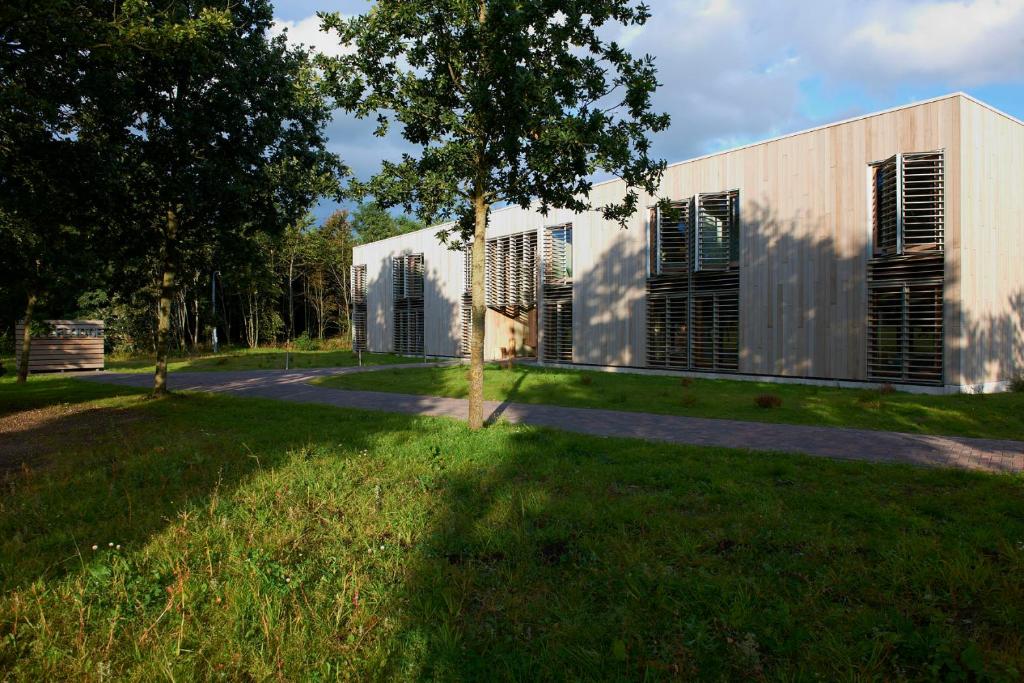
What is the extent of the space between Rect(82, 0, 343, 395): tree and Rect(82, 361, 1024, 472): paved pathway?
4.27m

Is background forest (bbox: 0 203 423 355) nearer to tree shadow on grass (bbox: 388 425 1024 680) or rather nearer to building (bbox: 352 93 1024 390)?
building (bbox: 352 93 1024 390)

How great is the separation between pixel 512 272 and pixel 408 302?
899 centimetres

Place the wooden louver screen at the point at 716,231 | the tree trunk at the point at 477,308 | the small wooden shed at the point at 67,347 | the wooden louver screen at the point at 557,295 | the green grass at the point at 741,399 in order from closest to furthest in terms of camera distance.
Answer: the tree trunk at the point at 477,308 → the green grass at the point at 741,399 → the wooden louver screen at the point at 716,231 → the small wooden shed at the point at 67,347 → the wooden louver screen at the point at 557,295

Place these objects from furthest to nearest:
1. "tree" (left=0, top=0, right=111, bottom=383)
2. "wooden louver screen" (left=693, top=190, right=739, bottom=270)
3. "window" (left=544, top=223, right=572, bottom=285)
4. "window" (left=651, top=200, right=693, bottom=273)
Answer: "window" (left=544, top=223, right=572, bottom=285)
"window" (left=651, top=200, right=693, bottom=273)
"wooden louver screen" (left=693, top=190, right=739, bottom=270)
"tree" (left=0, top=0, right=111, bottom=383)

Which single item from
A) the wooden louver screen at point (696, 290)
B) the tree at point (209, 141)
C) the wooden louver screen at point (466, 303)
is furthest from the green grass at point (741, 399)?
the wooden louver screen at point (466, 303)

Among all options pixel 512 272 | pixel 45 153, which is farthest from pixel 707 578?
pixel 512 272

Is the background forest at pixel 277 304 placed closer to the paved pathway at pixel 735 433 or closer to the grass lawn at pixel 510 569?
the paved pathway at pixel 735 433

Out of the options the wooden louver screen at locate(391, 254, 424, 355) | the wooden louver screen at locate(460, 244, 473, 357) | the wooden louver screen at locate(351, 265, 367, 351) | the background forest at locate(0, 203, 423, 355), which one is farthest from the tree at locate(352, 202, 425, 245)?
the wooden louver screen at locate(460, 244, 473, 357)

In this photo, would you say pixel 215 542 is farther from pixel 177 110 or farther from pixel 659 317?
pixel 659 317

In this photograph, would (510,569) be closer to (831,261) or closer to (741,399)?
(741,399)

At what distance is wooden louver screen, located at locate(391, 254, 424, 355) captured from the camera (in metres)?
33.2

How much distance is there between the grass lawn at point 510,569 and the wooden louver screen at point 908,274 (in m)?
9.76

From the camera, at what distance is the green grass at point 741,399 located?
998 centimetres

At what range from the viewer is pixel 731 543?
4.30 m
